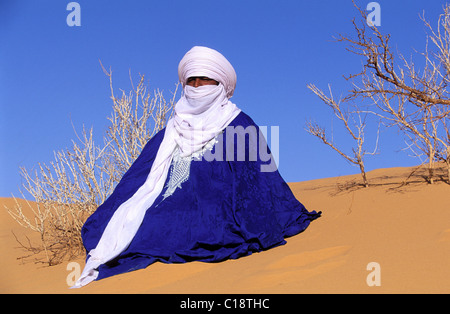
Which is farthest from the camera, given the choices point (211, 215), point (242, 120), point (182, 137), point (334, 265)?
point (242, 120)

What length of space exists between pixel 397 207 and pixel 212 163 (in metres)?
2.32

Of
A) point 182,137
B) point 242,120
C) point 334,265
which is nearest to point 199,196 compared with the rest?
point 182,137

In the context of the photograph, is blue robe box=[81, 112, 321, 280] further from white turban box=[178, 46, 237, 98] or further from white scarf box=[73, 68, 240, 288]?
white turban box=[178, 46, 237, 98]

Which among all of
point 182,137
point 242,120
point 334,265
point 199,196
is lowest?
point 334,265

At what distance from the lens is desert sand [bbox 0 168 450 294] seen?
135 inches

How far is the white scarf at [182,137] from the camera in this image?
4859mm

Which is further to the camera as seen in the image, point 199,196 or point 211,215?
point 199,196

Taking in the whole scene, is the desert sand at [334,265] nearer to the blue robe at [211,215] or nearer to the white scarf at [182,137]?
the blue robe at [211,215]

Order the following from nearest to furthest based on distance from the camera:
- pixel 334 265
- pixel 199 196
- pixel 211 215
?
1. pixel 334 265
2. pixel 211 215
3. pixel 199 196

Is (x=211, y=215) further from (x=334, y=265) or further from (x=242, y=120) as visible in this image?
(x=334, y=265)

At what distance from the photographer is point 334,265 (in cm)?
384

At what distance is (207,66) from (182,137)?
86 cm

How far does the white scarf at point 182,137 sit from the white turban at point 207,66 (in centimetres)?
12
